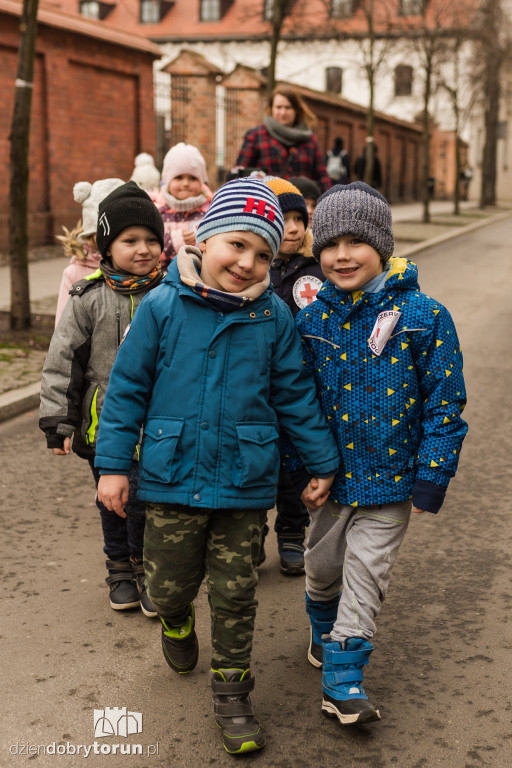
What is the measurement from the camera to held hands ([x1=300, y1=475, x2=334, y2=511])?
2898mm

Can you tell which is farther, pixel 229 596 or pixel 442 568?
pixel 442 568

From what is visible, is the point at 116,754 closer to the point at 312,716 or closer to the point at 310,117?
the point at 312,716

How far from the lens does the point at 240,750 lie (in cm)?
271

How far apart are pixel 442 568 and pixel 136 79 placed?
1546 centimetres

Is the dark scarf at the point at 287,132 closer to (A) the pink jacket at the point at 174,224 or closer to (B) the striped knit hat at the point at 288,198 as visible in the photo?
(A) the pink jacket at the point at 174,224

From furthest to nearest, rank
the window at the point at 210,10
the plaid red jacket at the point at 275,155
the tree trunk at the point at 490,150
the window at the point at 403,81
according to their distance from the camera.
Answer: the window at the point at 210,10, the window at the point at 403,81, the tree trunk at the point at 490,150, the plaid red jacket at the point at 275,155

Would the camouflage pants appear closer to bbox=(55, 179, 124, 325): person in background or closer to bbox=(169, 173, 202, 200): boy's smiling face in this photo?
bbox=(55, 179, 124, 325): person in background

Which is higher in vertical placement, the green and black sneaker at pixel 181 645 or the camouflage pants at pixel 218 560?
the camouflage pants at pixel 218 560

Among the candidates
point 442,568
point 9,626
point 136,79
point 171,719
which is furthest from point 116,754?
point 136,79

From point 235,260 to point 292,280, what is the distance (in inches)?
48.6

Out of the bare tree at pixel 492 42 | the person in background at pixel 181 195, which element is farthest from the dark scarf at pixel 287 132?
the bare tree at pixel 492 42

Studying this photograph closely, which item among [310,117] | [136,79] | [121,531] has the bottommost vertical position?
[121,531]

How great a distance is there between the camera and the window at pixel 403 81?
42.4 meters

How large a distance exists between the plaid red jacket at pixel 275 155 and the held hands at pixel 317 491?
4649mm
